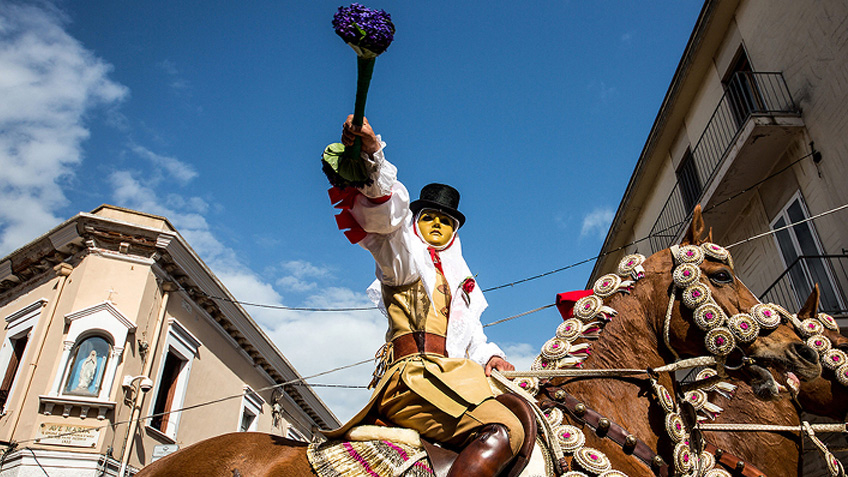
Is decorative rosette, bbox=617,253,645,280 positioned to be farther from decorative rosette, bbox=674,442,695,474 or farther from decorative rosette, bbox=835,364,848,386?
decorative rosette, bbox=835,364,848,386

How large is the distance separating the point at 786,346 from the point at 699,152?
33.1 ft

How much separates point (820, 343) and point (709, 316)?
4.23 ft

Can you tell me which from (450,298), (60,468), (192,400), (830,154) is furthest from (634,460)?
(192,400)

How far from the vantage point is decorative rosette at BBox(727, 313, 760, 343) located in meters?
3.48

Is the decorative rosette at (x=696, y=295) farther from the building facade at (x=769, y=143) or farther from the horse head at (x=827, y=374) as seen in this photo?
the building facade at (x=769, y=143)

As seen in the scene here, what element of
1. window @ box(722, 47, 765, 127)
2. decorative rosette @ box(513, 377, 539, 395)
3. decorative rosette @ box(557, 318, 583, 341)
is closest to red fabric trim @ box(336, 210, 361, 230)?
decorative rosette @ box(513, 377, 539, 395)

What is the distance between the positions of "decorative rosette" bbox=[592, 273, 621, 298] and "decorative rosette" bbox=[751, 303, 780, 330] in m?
0.79

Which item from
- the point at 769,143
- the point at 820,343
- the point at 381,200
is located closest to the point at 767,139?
the point at 769,143

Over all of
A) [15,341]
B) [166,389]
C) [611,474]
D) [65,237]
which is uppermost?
[65,237]

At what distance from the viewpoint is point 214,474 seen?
2.73 m

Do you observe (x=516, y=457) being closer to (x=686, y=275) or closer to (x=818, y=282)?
(x=686, y=275)

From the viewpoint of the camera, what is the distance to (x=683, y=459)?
10.3 feet

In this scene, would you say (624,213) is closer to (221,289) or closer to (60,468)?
(221,289)

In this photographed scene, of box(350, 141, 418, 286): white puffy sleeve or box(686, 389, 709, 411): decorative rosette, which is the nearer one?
box(350, 141, 418, 286): white puffy sleeve
